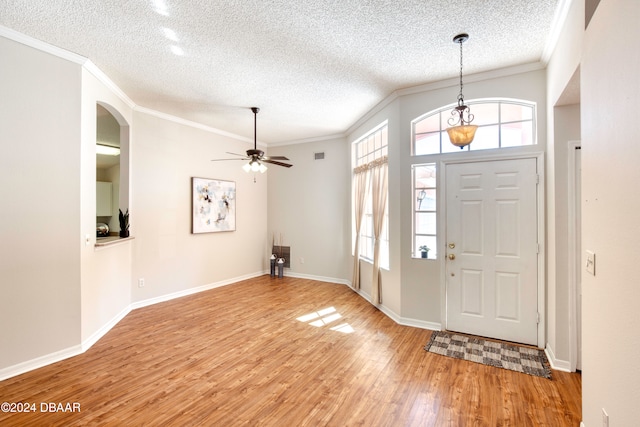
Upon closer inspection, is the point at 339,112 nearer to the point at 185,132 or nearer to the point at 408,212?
the point at 408,212

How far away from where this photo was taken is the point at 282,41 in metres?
2.78

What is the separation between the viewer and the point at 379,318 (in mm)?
4098

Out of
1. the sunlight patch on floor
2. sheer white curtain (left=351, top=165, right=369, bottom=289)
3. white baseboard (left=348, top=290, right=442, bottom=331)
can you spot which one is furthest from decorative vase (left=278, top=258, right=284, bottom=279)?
white baseboard (left=348, top=290, right=442, bottom=331)

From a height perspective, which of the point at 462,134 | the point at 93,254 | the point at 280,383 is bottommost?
the point at 280,383

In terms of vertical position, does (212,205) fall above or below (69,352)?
above

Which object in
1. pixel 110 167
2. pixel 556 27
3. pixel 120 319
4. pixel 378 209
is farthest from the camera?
pixel 110 167

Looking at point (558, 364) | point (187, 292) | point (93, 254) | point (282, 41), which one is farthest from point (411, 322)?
point (93, 254)

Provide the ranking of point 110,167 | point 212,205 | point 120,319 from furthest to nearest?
point 110,167 < point 212,205 < point 120,319

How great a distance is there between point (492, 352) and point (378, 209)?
2344 mm

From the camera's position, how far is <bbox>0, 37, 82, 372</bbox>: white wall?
2.63 meters

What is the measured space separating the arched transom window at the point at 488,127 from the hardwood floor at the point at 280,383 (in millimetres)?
2367

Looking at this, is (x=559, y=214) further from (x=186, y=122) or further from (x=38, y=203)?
(x=186, y=122)

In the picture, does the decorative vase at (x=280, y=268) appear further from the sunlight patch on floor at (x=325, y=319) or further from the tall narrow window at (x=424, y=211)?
the tall narrow window at (x=424, y=211)

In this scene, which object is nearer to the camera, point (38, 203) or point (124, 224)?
point (38, 203)
